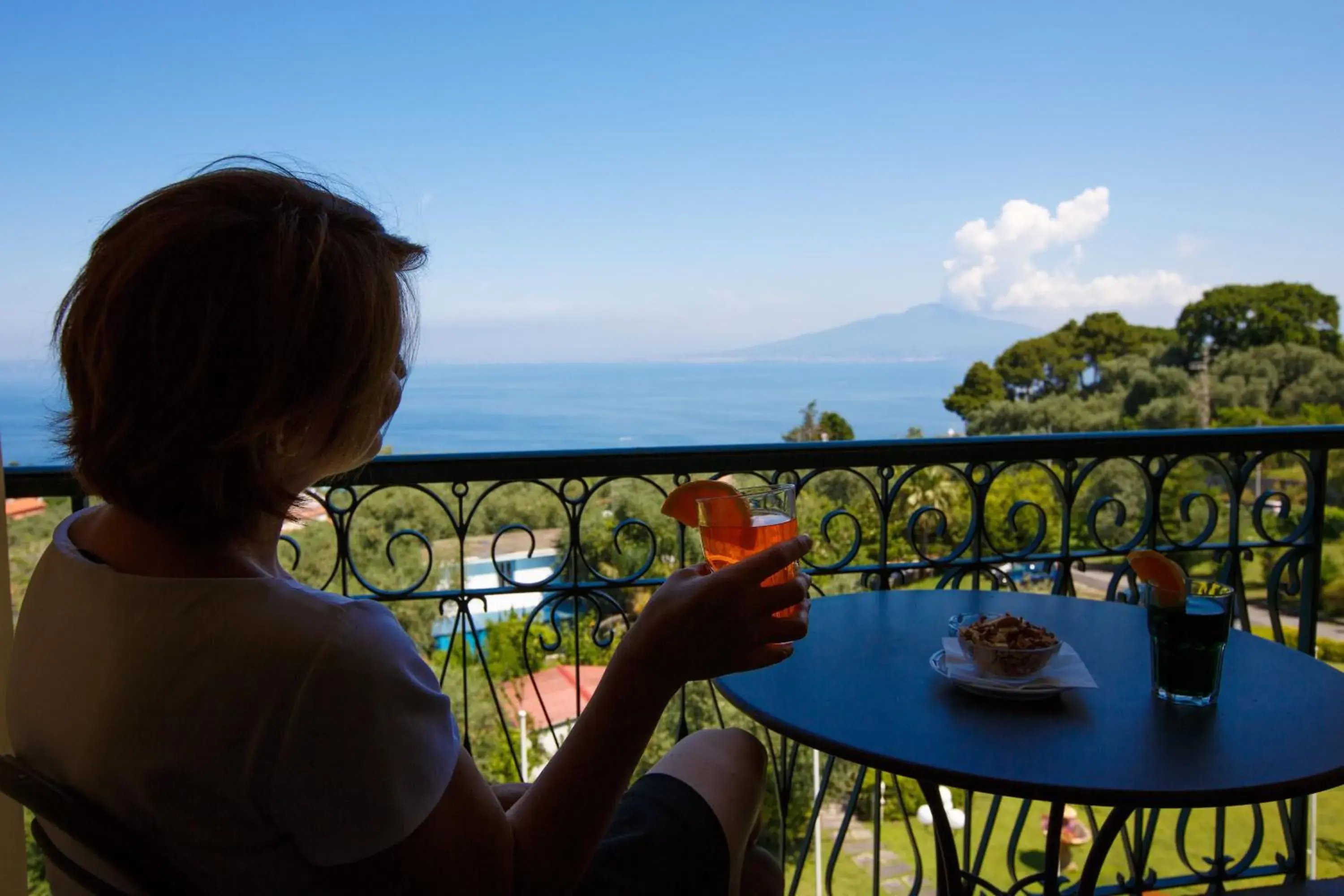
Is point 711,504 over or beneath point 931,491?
over

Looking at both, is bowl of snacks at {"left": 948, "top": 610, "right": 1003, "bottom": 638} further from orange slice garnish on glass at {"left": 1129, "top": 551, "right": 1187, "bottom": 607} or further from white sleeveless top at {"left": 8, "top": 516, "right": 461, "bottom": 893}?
white sleeveless top at {"left": 8, "top": 516, "right": 461, "bottom": 893}

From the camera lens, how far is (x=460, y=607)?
2113 mm

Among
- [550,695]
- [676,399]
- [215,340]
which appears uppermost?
[676,399]

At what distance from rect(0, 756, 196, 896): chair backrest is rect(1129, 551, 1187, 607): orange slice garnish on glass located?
3.90 feet

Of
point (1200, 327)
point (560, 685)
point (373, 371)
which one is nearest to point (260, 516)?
point (373, 371)

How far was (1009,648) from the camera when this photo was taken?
1247 millimetres

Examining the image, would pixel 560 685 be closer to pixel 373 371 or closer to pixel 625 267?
pixel 373 371

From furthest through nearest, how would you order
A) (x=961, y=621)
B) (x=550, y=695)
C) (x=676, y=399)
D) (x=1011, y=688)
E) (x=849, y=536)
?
→ (x=676, y=399) → (x=550, y=695) → (x=849, y=536) → (x=961, y=621) → (x=1011, y=688)

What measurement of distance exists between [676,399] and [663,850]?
27659mm

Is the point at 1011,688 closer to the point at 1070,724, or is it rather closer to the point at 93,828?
the point at 1070,724

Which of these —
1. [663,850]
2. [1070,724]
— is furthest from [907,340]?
Answer: [663,850]

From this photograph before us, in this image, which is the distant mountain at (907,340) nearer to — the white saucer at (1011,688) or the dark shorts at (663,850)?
the white saucer at (1011,688)

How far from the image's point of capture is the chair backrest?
0.67 meters

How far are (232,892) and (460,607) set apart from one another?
1.41 m
